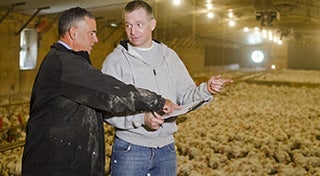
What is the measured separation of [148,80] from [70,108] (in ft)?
1.45

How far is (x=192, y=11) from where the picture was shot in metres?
12.7

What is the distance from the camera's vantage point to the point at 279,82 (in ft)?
48.8

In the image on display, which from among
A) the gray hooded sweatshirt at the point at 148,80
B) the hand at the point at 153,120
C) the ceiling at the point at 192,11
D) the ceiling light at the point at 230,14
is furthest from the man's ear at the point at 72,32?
the ceiling light at the point at 230,14

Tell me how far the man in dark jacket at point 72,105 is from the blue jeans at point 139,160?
17 centimetres

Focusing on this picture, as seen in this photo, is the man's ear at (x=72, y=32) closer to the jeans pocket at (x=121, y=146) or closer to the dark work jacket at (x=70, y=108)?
the dark work jacket at (x=70, y=108)

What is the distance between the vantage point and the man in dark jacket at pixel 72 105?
5.36ft

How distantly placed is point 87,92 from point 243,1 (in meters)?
11.5

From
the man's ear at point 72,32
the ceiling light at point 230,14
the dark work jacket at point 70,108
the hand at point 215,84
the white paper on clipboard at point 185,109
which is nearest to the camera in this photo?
A: the dark work jacket at point 70,108

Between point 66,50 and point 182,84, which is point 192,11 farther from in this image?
point 66,50

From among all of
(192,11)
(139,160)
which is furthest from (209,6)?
(139,160)

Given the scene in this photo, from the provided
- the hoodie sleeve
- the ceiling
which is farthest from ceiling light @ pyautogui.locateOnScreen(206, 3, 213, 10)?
the hoodie sleeve

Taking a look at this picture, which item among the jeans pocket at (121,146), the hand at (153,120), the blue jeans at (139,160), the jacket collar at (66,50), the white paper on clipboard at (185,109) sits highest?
the jacket collar at (66,50)

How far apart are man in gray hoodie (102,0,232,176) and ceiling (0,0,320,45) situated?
6026 mm

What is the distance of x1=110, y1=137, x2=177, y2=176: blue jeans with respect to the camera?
75.5 inches
